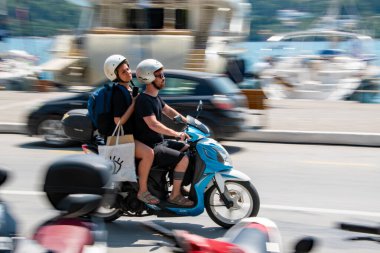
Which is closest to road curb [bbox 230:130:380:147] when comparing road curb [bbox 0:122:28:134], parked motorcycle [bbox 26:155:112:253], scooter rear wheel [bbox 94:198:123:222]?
road curb [bbox 0:122:28:134]

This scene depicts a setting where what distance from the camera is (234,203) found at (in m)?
7.42

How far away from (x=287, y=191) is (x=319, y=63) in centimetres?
2101

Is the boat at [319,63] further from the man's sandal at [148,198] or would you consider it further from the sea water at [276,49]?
the man's sandal at [148,198]

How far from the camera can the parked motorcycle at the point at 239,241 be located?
3.03 m

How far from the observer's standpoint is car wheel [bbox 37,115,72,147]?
1315 centimetres

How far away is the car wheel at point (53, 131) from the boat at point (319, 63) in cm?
1356

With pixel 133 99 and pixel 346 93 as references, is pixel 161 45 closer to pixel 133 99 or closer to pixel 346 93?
pixel 346 93

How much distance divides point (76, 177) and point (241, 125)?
9.14 meters

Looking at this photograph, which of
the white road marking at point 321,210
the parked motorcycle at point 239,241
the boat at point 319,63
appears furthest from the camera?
the boat at point 319,63

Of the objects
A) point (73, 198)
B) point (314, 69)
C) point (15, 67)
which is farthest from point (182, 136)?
point (15, 67)

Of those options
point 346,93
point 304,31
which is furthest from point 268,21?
point 346,93

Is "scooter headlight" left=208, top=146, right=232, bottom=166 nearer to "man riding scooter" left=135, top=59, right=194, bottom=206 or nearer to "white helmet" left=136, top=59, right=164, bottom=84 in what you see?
"man riding scooter" left=135, top=59, right=194, bottom=206

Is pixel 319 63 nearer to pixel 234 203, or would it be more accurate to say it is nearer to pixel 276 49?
pixel 276 49

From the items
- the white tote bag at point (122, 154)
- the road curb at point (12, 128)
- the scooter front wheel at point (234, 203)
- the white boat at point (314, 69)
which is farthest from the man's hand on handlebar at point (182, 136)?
the white boat at point (314, 69)
